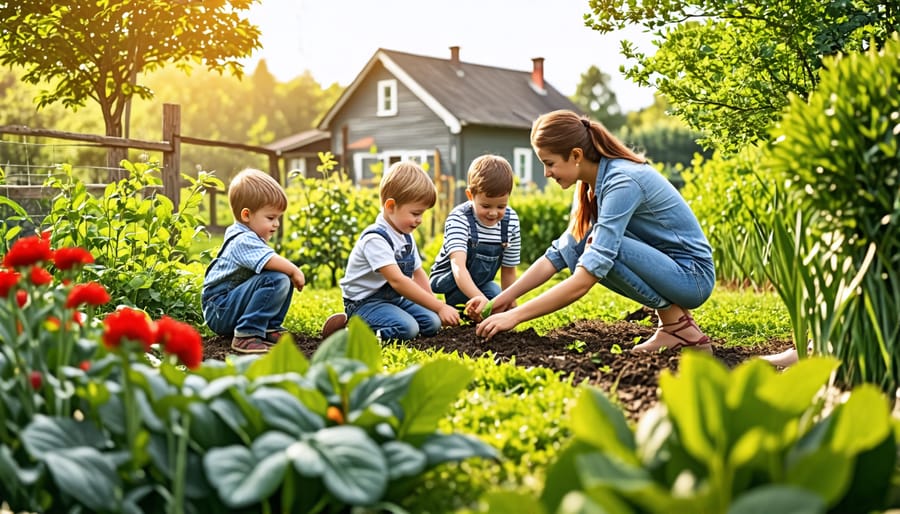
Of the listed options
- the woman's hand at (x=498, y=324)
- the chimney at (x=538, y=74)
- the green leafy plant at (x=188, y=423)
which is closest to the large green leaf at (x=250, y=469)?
the green leafy plant at (x=188, y=423)

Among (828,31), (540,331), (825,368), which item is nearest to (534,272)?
(540,331)

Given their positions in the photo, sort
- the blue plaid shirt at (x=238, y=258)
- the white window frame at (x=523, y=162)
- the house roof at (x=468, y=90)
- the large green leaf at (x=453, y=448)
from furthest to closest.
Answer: the white window frame at (x=523, y=162) → the house roof at (x=468, y=90) → the blue plaid shirt at (x=238, y=258) → the large green leaf at (x=453, y=448)

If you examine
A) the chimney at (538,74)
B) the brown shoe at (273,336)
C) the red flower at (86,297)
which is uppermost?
the chimney at (538,74)

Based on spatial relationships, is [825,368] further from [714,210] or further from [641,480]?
[714,210]

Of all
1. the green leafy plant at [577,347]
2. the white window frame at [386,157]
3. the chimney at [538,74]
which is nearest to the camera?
the green leafy plant at [577,347]

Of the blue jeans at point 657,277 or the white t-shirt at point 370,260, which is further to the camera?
the white t-shirt at point 370,260

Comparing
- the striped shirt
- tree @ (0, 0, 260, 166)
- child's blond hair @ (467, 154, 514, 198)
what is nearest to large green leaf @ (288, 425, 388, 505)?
child's blond hair @ (467, 154, 514, 198)

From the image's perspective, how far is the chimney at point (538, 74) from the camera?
31203 millimetres

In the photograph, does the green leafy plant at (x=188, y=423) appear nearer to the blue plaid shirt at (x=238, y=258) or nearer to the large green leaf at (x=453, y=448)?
the large green leaf at (x=453, y=448)

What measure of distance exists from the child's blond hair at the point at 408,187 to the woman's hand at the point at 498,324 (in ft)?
3.11

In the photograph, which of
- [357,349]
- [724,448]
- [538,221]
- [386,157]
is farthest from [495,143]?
[724,448]

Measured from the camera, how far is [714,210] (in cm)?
826

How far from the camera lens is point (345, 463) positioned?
176 centimetres

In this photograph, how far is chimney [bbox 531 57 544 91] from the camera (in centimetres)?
3120
